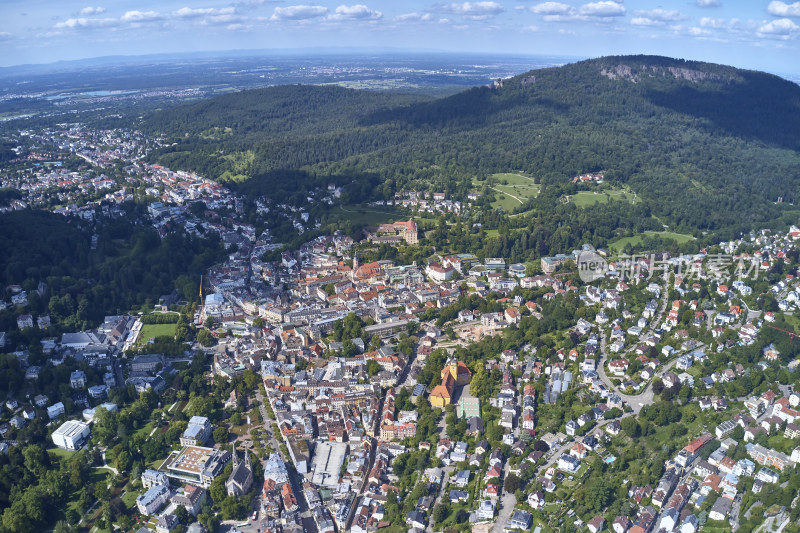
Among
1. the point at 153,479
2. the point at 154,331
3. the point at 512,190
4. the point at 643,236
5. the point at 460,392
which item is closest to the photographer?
the point at 153,479

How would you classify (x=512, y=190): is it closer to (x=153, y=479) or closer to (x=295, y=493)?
(x=295, y=493)

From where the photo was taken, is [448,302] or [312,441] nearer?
[312,441]

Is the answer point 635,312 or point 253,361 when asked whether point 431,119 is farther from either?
point 253,361

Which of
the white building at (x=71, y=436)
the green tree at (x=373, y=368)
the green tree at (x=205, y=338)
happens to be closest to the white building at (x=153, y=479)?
the white building at (x=71, y=436)

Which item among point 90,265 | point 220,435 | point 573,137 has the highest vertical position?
point 573,137

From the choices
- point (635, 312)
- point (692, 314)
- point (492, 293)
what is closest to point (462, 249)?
point (492, 293)

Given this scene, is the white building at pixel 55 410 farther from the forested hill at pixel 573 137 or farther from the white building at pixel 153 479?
the forested hill at pixel 573 137

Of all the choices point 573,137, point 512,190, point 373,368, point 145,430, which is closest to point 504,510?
point 373,368
